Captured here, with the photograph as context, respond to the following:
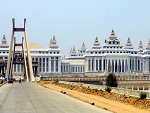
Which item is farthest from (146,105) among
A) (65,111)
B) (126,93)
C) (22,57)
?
(22,57)

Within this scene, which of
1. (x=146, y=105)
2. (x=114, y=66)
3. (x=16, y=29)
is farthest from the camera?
(x=114, y=66)

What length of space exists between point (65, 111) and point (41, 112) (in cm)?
148

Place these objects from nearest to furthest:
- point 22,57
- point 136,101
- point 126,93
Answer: point 136,101, point 126,93, point 22,57

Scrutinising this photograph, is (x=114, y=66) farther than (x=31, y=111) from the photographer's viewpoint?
Yes

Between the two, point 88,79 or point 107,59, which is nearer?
point 88,79

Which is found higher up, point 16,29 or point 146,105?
point 16,29

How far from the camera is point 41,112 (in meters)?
23.8

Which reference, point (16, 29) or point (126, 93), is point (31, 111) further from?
point (16, 29)

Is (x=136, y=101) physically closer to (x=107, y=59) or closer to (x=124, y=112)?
(x=124, y=112)

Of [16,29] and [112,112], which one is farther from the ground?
[16,29]

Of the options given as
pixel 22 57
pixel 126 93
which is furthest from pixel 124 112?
pixel 22 57

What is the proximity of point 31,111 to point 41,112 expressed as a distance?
77cm

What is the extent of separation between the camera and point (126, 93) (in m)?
40.4

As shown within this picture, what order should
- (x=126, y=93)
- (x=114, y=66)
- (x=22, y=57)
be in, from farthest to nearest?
(x=114, y=66)
(x=22, y=57)
(x=126, y=93)
